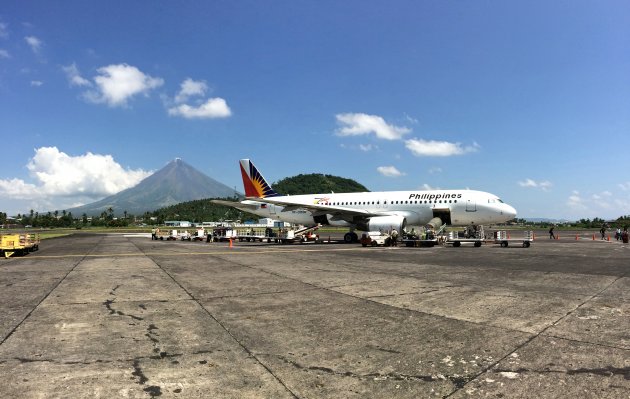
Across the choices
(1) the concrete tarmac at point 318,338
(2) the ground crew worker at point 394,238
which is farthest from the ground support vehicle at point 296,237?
(1) the concrete tarmac at point 318,338

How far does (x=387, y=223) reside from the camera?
94.4 feet

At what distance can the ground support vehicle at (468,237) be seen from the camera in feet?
84.2

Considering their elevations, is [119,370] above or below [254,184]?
below

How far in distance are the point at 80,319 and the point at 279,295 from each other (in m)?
3.85

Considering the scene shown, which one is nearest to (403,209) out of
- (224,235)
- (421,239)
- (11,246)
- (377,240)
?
(421,239)

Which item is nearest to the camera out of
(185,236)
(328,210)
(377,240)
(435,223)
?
(377,240)

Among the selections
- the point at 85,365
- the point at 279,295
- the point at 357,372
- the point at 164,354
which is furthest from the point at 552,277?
the point at 85,365

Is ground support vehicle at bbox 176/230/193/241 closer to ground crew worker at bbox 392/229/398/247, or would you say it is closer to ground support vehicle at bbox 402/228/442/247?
ground crew worker at bbox 392/229/398/247

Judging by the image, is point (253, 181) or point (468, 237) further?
point (253, 181)

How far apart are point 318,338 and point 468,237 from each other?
2399cm

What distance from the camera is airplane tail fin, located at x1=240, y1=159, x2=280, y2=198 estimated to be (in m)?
39.2

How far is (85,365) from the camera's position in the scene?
15.1 feet

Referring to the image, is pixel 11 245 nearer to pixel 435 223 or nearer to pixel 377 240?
pixel 377 240

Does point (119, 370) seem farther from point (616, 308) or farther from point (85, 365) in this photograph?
point (616, 308)
